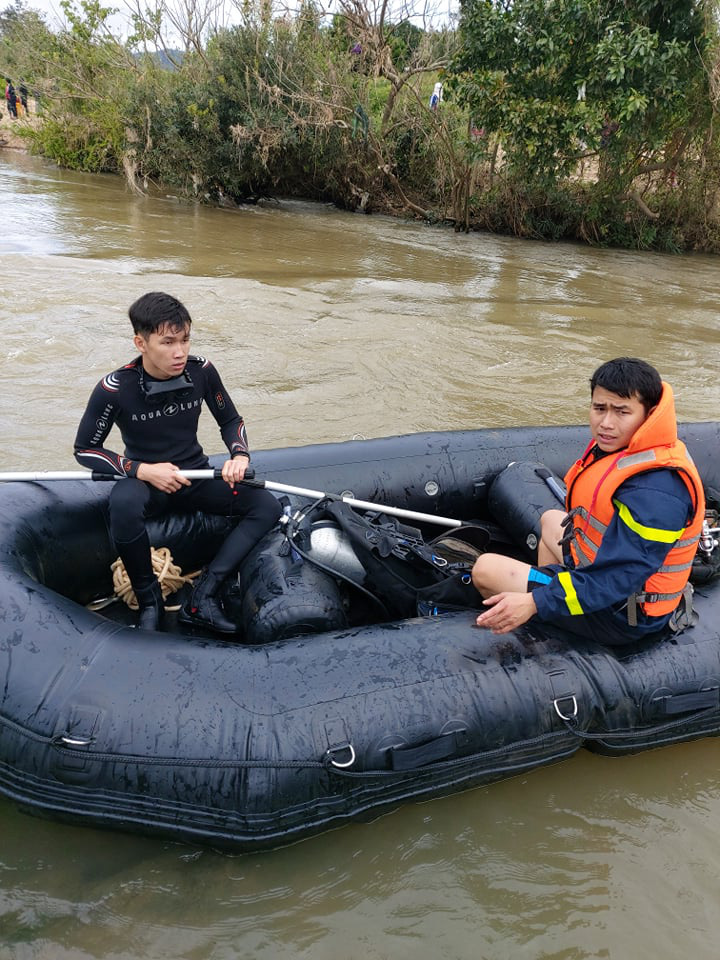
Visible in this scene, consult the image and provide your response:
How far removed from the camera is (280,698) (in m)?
2.05

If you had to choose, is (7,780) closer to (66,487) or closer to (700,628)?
(66,487)

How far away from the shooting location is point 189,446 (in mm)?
2816

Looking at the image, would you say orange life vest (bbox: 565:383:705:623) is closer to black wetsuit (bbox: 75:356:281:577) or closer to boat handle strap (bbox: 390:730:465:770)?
boat handle strap (bbox: 390:730:465:770)

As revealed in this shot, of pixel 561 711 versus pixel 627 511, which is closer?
pixel 627 511

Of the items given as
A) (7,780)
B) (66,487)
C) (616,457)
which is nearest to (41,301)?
(66,487)

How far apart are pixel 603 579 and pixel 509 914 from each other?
3.18ft

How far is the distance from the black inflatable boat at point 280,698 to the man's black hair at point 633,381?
0.84 metres

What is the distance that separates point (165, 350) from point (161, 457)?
1.40 ft

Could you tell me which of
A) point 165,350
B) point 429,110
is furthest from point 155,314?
point 429,110

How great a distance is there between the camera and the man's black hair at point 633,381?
202 centimetres

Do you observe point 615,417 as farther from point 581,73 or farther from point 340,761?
point 581,73

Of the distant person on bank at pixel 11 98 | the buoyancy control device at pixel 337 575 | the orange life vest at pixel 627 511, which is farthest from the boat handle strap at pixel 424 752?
the distant person on bank at pixel 11 98

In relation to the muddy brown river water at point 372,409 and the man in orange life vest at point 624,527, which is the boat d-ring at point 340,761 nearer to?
the muddy brown river water at point 372,409

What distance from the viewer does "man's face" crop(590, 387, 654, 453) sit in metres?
2.06
